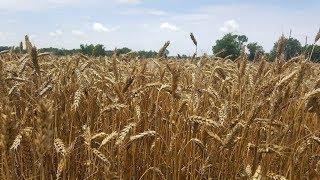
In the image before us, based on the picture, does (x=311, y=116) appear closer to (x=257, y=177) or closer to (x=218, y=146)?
(x=218, y=146)

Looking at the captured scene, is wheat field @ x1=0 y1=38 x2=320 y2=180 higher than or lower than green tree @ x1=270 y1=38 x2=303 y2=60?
lower

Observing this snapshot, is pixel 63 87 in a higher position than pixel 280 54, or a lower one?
lower

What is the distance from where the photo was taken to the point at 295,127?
266cm

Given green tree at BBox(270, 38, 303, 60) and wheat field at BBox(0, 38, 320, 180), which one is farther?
green tree at BBox(270, 38, 303, 60)

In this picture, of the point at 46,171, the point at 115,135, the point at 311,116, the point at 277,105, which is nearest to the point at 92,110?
the point at 46,171

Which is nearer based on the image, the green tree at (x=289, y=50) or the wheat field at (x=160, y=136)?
the wheat field at (x=160, y=136)

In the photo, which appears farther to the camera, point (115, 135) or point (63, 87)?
point (63, 87)

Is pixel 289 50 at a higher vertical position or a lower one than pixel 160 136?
higher

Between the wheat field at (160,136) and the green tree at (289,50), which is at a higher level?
the green tree at (289,50)

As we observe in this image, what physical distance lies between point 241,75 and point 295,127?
0.47 meters

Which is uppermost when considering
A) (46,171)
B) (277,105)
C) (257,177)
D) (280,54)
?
(280,54)

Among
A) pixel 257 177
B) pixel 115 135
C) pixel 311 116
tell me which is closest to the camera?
pixel 257 177

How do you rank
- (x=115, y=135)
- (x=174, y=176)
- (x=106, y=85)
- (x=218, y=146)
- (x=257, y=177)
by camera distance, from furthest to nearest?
(x=106, y=85), (x=218, y=146), (x=174, y=176), (x=115, y=135), (x=257, y=177)

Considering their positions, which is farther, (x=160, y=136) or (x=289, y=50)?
(x=289, y=50)
